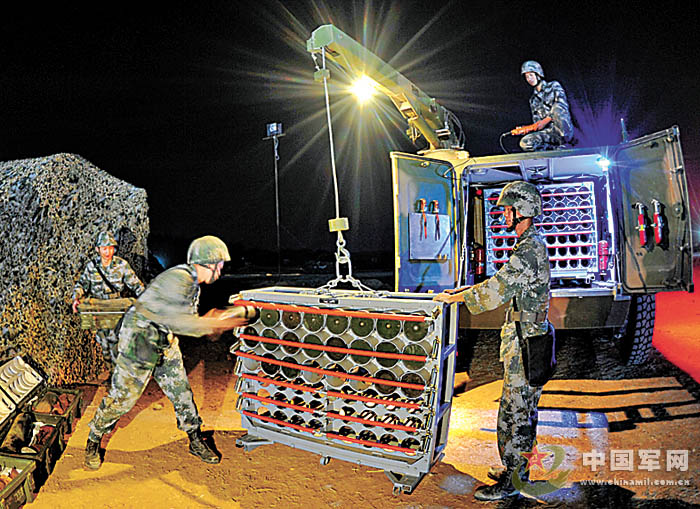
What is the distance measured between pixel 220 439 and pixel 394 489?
174cm

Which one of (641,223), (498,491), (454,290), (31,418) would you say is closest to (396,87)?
(454,290)

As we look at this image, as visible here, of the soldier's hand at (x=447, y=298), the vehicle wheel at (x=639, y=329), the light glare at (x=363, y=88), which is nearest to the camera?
the soldier's hand at (x=447, y=298)

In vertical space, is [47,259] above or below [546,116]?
below

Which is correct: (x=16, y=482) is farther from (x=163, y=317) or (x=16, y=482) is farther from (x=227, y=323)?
(x=227, y=323)

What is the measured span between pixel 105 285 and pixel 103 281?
2.1 inches

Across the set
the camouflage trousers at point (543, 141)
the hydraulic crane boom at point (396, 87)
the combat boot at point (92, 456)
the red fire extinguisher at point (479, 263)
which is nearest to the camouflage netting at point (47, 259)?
the combat boot at point (92, 456)

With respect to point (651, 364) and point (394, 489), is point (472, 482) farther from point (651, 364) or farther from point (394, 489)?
point (651, 364)

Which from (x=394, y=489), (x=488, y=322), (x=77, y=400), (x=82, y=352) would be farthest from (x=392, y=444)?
(x=82, y=352)

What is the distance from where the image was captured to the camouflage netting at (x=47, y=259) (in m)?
4.93

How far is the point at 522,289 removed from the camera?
10.4 ft

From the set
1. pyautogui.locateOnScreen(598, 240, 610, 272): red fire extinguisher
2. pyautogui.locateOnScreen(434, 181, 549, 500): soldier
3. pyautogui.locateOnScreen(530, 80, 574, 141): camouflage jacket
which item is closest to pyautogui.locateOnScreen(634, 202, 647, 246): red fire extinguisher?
pyautogui.locateOnScreen(598, 240, 610, 272): red fire extinguisher

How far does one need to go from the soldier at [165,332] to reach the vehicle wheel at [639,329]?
4.81 m

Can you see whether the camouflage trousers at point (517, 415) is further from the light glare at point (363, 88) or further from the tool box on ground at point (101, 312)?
the tool box on ground at point (101, 312)

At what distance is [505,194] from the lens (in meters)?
3.37
